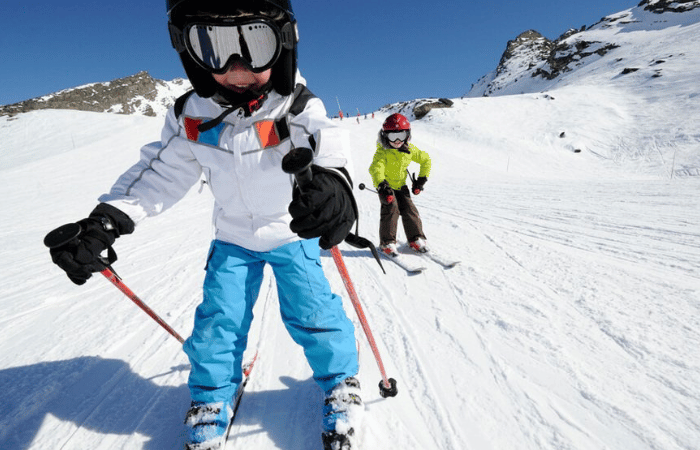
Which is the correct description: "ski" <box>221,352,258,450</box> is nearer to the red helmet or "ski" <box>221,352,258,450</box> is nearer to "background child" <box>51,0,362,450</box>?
"background child" <box>51,0,362,450</box>

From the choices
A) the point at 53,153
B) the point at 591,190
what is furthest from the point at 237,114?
the point at 53,153

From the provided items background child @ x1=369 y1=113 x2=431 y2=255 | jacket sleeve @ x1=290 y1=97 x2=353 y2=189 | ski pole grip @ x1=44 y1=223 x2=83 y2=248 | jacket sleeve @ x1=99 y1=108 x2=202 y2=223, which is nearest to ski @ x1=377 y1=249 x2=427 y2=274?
background child @ x1=369 y1=113 x2=431 y2=255

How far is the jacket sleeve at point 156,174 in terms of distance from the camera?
1771 mm

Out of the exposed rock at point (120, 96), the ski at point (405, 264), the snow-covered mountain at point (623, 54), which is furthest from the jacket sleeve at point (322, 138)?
the exposed rock at point (120, 96)

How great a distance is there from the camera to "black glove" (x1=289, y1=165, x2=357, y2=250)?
126 centimetres

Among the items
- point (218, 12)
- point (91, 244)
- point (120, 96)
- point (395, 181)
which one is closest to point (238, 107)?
point (218, 12)

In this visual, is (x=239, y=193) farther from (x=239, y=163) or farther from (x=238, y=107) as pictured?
(x=238, y=107)

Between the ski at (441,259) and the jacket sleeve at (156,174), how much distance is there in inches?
110

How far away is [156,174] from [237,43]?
0.85m

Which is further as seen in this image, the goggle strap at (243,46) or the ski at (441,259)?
the ski at (441,259)

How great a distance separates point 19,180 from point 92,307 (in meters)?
13.8

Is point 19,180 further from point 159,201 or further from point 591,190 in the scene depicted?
point 591,190

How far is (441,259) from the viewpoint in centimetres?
386

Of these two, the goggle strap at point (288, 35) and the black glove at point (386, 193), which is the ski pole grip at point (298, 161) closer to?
the goggle strap at point (288, 35)
